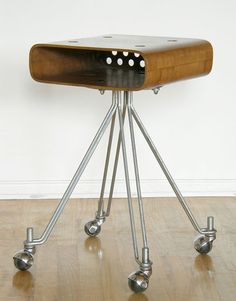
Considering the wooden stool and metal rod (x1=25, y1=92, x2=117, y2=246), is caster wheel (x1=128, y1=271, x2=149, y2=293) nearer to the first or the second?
the wooden stool

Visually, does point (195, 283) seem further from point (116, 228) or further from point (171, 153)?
point (171, 153)

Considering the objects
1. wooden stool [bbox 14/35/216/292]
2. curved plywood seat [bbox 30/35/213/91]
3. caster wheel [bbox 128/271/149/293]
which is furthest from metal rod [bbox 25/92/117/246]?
caster wheel [bbox 128/271/149/293]

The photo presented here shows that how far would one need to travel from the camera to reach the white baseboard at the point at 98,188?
3.83 meters

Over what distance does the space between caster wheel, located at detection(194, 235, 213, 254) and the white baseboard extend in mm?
810

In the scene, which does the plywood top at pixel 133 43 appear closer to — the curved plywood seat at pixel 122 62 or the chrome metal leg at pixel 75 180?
→ the curved plywood seat at pixel 122 62

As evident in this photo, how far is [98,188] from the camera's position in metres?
3.85

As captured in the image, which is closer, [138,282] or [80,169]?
[138,282]

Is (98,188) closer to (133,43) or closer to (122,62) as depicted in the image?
(122,62)

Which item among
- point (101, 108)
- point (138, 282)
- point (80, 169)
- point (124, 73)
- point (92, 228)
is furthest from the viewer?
point (101, 108)

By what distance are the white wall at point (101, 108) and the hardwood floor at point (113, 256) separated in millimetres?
138

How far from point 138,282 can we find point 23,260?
441 mm

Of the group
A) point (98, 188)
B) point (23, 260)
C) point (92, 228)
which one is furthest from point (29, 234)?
point (98, 188)

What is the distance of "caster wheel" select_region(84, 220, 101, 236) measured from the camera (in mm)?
3273

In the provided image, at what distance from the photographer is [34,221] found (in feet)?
11.4
